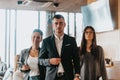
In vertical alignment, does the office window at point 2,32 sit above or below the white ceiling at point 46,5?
below

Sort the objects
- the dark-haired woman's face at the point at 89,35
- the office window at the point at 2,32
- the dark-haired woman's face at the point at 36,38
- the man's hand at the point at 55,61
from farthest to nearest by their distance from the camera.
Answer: the office window at the point at 2,32 → the dark-haired woman's face at the point at 89,35 → the dark-haired woman's face at the point at 36,38 → the man's hand at the point at 55,61

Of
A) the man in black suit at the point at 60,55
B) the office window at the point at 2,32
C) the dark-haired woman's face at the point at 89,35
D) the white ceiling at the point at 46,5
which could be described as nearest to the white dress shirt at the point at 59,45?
the man in black suit at the point at 60,55

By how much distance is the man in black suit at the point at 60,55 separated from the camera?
8.15ft

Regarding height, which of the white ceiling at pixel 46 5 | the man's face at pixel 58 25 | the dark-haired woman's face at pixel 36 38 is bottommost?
the dark-haired woman's face at pixel 36 38

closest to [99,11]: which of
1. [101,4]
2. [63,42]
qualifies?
[101,4]

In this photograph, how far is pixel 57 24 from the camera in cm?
248

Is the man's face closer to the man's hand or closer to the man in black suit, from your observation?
the man in black suit

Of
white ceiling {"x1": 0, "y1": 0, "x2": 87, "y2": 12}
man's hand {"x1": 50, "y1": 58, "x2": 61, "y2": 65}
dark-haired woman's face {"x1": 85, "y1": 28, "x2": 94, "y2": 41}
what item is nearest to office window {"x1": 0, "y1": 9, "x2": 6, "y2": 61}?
white ceiling {"x1": 0, "y1": 0, "x2": 87, "y2": 12}

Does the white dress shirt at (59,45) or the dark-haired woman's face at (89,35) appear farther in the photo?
the dark-haired woman's face at (89,35)

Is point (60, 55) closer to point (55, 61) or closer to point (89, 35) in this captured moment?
point (55, 61)

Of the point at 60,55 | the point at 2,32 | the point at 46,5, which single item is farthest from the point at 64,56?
the point at 2,32

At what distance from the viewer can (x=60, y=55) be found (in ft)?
8.19

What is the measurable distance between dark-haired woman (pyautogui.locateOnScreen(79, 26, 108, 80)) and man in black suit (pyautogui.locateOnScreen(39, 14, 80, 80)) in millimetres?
697

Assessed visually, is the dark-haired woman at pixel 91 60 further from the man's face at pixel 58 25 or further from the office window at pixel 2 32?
the office window at pixel 2 32
